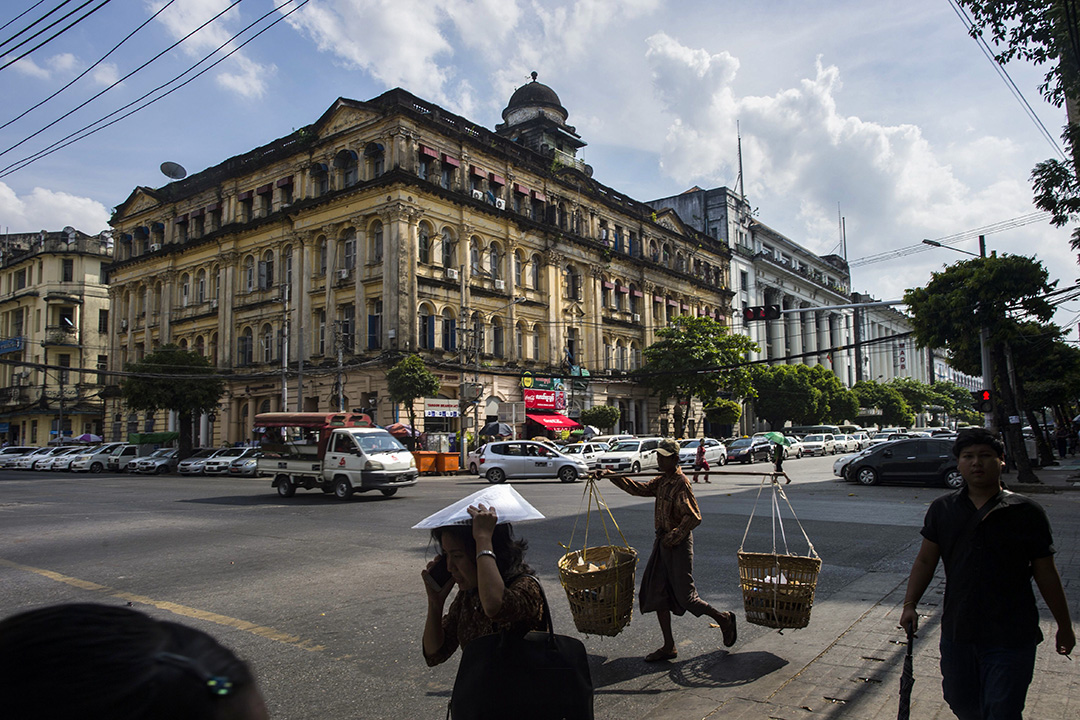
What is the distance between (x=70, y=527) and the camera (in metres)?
13.6

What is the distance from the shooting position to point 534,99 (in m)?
50.0

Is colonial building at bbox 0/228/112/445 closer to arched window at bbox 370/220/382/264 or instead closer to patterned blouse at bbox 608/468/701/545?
arched window at bbox 370/220/382/264

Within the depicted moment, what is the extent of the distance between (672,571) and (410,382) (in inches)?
1024

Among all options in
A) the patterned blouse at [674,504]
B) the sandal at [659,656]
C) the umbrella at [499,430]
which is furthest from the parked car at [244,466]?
the sandal at [659,656]

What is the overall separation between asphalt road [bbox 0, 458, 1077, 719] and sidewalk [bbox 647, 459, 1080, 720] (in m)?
0.18

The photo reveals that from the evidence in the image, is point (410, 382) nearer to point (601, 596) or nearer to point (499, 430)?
point (499, 430)

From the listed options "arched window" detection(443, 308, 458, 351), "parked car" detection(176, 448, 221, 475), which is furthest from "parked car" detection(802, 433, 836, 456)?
"parked car" detection(176, 448, 221, 475)

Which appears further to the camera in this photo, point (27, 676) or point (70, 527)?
point (70, 527)

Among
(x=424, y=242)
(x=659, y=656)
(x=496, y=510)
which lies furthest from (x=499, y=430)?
(x=496, y=510)

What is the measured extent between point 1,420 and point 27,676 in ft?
258

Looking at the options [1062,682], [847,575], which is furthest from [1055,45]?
[1062,682]

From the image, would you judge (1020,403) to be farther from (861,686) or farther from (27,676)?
(27,676)

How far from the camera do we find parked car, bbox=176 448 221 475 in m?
34.1

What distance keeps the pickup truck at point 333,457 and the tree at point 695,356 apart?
86.0 feet
